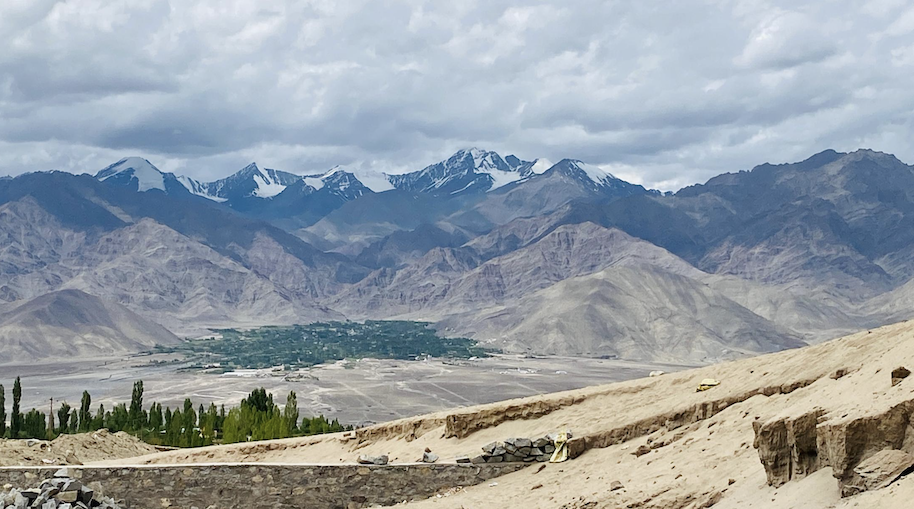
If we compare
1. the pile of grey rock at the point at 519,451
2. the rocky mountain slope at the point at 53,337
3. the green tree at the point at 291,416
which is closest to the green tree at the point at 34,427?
the green tree at the point at 291,416

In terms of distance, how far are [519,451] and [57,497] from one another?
9.43m

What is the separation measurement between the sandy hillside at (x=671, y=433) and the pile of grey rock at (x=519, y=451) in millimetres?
463

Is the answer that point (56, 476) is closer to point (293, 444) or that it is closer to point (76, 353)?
point (293, 444)

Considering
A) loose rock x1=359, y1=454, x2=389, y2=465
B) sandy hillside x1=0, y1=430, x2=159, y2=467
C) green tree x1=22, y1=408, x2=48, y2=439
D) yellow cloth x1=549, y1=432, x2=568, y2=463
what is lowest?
green tree x1=22, y1=408, x2=48, y2=439

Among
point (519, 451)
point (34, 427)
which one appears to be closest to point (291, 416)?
point (34, 427)

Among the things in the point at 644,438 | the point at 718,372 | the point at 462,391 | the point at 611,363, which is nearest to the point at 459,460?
the point at 644,438

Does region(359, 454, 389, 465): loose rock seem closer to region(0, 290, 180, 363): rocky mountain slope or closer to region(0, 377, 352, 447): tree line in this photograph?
region(0, 377, 352, 447): tree line

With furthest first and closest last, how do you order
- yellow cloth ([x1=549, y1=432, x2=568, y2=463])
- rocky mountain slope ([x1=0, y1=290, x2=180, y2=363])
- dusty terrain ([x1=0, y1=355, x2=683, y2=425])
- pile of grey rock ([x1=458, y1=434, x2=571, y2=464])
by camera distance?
rocky mountain slope ([x1=0, y1=290, x2=180, y2=363])
dusty terrain ([x1=0, y1=355, x2=683, y2=425])
pile of grey rock ([x1=458, y1=434, x2=571, y2=464])
yellow cloth ([x1=549, y1=432, x2=568, y2=463])

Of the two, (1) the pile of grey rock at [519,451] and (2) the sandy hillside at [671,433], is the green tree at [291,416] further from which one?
(1) the pile of grey rock at [519,451]

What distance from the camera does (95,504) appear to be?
19891mm

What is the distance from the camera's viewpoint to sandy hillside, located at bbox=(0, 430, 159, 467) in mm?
25666

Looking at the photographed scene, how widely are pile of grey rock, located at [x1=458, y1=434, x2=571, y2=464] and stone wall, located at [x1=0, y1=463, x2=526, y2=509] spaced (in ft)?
0.79

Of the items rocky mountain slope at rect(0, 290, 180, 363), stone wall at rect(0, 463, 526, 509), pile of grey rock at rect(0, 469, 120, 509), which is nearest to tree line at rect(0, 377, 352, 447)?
stone wall at rect(0, 463, 526, 509)

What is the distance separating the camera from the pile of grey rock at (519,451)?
825 inches
